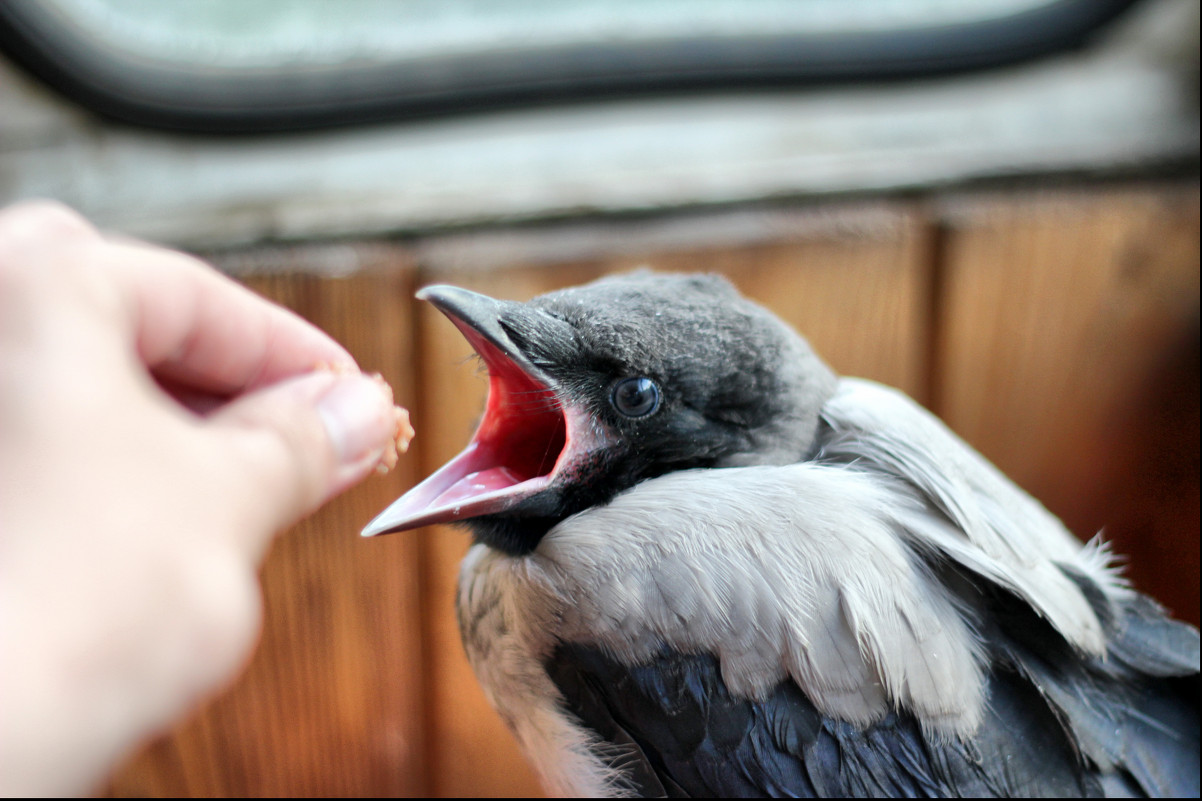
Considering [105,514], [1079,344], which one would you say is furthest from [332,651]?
[1079,344]

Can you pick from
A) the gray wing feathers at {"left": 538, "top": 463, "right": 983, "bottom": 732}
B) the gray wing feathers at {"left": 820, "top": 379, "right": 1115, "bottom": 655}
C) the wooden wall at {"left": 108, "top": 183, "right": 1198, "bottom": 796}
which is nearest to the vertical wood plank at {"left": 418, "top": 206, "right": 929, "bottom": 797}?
the wooden wall at {"left": 108, "top": 183, "right": 1198, "bottom": 796}

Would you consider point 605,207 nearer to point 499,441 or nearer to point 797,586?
point 499,441

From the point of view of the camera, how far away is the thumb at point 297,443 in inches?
12.9

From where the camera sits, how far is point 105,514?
28cm

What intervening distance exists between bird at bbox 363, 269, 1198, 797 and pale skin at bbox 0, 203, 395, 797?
10.2 inches

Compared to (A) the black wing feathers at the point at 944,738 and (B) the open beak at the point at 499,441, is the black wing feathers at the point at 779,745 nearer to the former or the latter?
(A) the black wing feathers at the point at 944,738

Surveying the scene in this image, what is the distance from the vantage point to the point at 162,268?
40 centimetres

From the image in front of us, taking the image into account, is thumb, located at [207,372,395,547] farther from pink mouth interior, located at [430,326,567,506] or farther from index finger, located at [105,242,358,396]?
pink mouth interior, located at [430,326,567,506]

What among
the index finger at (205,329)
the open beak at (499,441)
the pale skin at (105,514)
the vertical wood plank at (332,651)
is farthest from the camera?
the vertical wood plank at (332,651)

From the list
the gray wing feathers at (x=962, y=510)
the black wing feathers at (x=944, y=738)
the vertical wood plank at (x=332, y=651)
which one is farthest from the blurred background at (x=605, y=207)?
the black wing feathers at (x=944, y=738)

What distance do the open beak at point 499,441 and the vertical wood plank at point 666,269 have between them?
1.10 feet

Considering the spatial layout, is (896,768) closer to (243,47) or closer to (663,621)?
(663,621)

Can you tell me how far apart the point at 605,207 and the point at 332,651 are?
0.65m

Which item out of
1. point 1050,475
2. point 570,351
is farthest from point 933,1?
point 570,351
